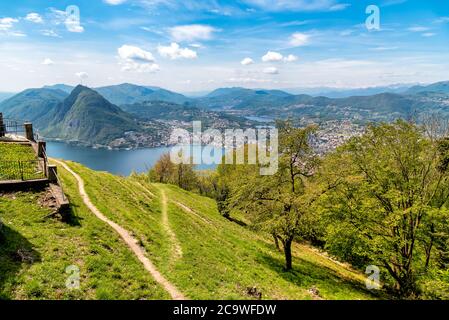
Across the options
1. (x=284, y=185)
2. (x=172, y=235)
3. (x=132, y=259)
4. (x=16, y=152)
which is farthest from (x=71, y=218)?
(x=284, y=185)

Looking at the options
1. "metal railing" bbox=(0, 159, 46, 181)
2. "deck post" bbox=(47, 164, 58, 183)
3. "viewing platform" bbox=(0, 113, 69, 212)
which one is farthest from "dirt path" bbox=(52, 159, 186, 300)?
"metal railing" bbox=(0, 159, 46, 181)

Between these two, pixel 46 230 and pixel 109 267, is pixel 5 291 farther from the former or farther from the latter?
pixel 46 230

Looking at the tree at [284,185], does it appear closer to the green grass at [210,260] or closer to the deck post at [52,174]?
the green grass at [210,260]

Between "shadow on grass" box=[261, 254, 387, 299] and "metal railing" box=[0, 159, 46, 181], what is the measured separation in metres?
25.2

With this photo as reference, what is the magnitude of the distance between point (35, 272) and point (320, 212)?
2588cm

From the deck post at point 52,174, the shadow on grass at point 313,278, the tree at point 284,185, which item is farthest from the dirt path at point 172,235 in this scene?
the deck post at point 52,174

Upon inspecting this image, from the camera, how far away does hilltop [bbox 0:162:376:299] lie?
17.1 m

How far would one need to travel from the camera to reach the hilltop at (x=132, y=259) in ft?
56.2

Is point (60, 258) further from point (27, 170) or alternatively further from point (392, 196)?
point (392, 196)

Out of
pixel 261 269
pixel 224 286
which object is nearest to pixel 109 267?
pixel 224 286

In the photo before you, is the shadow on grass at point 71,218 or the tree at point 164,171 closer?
the shadow on grass at point 71,218

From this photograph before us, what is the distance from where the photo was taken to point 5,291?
1468cm

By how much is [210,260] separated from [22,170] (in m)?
21.1

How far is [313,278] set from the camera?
1240 inches
